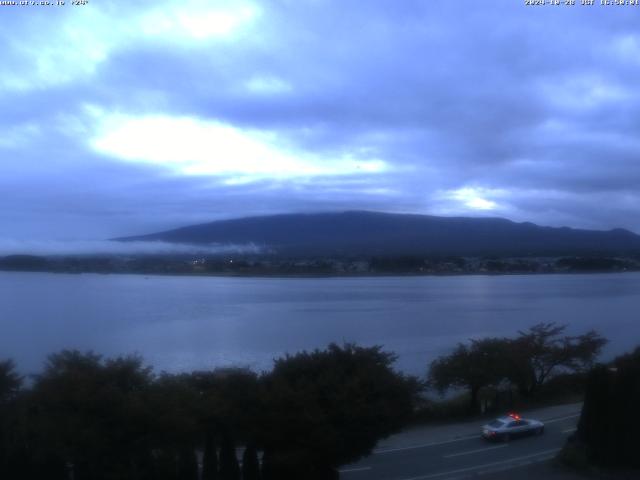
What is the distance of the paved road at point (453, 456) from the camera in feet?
40.7

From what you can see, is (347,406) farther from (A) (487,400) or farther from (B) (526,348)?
(B) (526,348)

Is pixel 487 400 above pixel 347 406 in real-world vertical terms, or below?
below

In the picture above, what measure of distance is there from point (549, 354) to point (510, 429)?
35.4ft

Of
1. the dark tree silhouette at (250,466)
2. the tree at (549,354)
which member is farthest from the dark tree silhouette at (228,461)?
the tree at (549,354)

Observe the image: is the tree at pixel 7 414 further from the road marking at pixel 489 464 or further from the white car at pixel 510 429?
the white car at pixel 510 429

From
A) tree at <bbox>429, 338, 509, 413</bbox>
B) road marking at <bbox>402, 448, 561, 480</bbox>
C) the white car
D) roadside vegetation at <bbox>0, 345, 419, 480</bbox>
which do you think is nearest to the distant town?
tree at <bbox>429, 338, 509, 413</bbox>

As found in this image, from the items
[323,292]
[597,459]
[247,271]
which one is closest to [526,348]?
[597,459]

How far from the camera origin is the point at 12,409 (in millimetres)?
11117

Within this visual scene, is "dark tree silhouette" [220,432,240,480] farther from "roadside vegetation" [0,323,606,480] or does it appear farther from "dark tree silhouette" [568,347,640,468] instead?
"dark tree silhouette" [568,347,640,468]

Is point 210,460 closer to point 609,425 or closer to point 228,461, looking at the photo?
point 228,461

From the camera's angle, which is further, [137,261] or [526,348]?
[137,261]

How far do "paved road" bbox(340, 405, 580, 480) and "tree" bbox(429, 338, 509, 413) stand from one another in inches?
174

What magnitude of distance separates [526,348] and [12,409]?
17.5m

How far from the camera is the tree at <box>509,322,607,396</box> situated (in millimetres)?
23031
